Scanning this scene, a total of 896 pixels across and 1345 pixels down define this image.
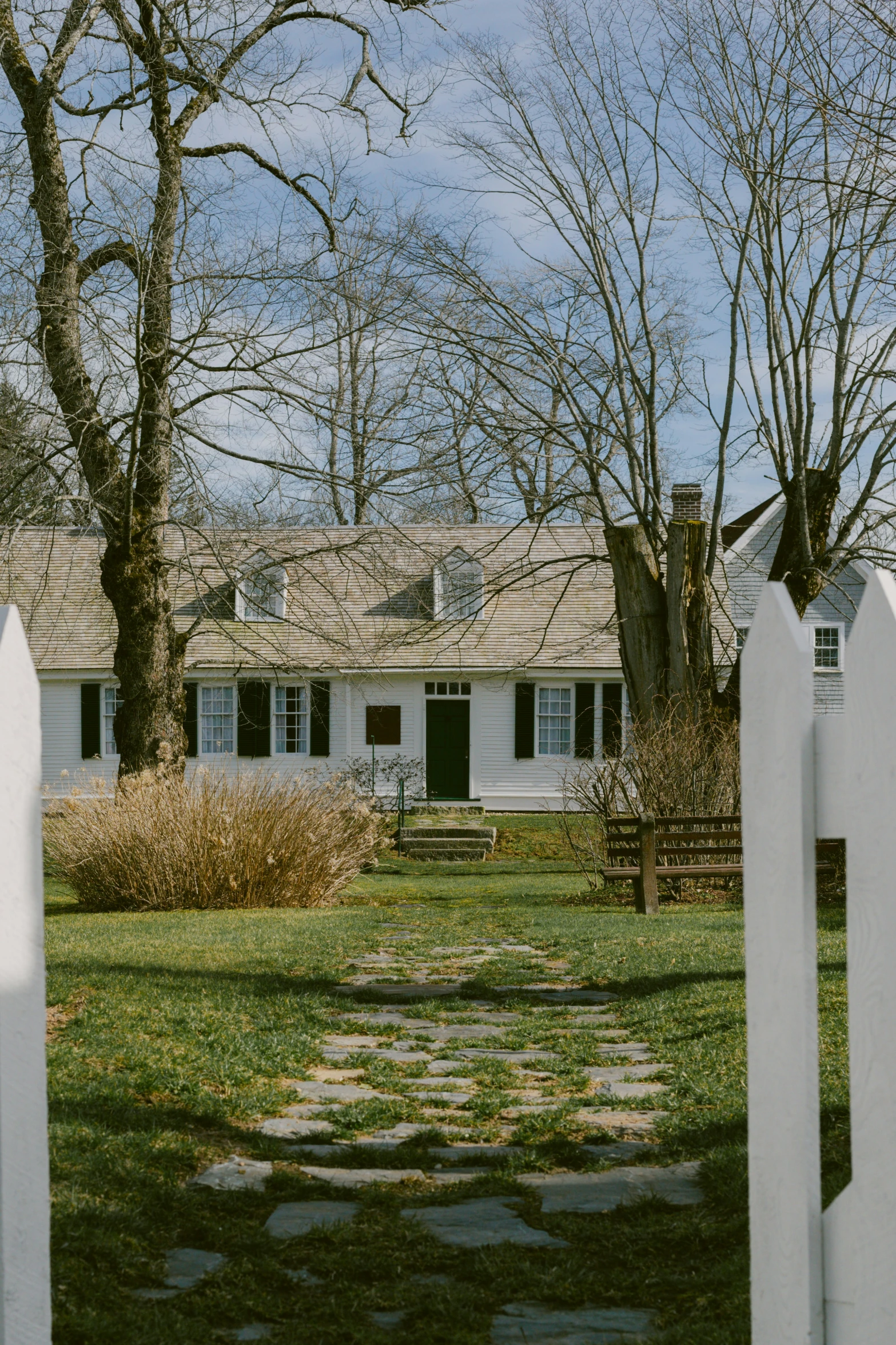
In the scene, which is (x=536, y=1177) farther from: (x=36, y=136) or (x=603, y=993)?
(x=36, y=136)

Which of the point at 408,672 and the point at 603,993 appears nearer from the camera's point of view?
the point at 603,993

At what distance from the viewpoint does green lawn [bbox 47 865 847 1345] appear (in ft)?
9.22

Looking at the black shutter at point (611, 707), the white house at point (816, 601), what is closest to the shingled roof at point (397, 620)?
the black shutter at point (611, 707)

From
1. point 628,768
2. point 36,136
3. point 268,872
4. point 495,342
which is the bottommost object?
point 268,872

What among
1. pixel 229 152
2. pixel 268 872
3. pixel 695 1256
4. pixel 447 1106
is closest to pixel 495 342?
pixel 229 152

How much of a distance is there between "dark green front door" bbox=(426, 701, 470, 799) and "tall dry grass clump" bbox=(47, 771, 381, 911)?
12.8 meters

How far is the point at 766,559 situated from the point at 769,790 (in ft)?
102

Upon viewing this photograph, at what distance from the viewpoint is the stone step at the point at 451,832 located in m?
20.9

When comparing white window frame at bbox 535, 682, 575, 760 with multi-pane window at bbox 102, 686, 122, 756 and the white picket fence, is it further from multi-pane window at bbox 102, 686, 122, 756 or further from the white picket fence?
the white picket fence

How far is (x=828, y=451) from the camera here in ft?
50.9

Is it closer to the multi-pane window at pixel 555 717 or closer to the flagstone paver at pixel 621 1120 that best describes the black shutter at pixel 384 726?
the multi-pane window at pixel 555 717

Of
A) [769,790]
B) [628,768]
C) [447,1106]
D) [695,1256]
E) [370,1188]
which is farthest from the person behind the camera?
[628,768]

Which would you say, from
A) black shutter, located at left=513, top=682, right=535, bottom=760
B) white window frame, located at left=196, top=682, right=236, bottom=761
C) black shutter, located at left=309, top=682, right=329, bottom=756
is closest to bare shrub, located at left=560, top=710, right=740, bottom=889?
black shutter, located at left=513, top=682, right=535, bottom=760

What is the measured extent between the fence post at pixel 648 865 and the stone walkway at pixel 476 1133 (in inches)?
209
